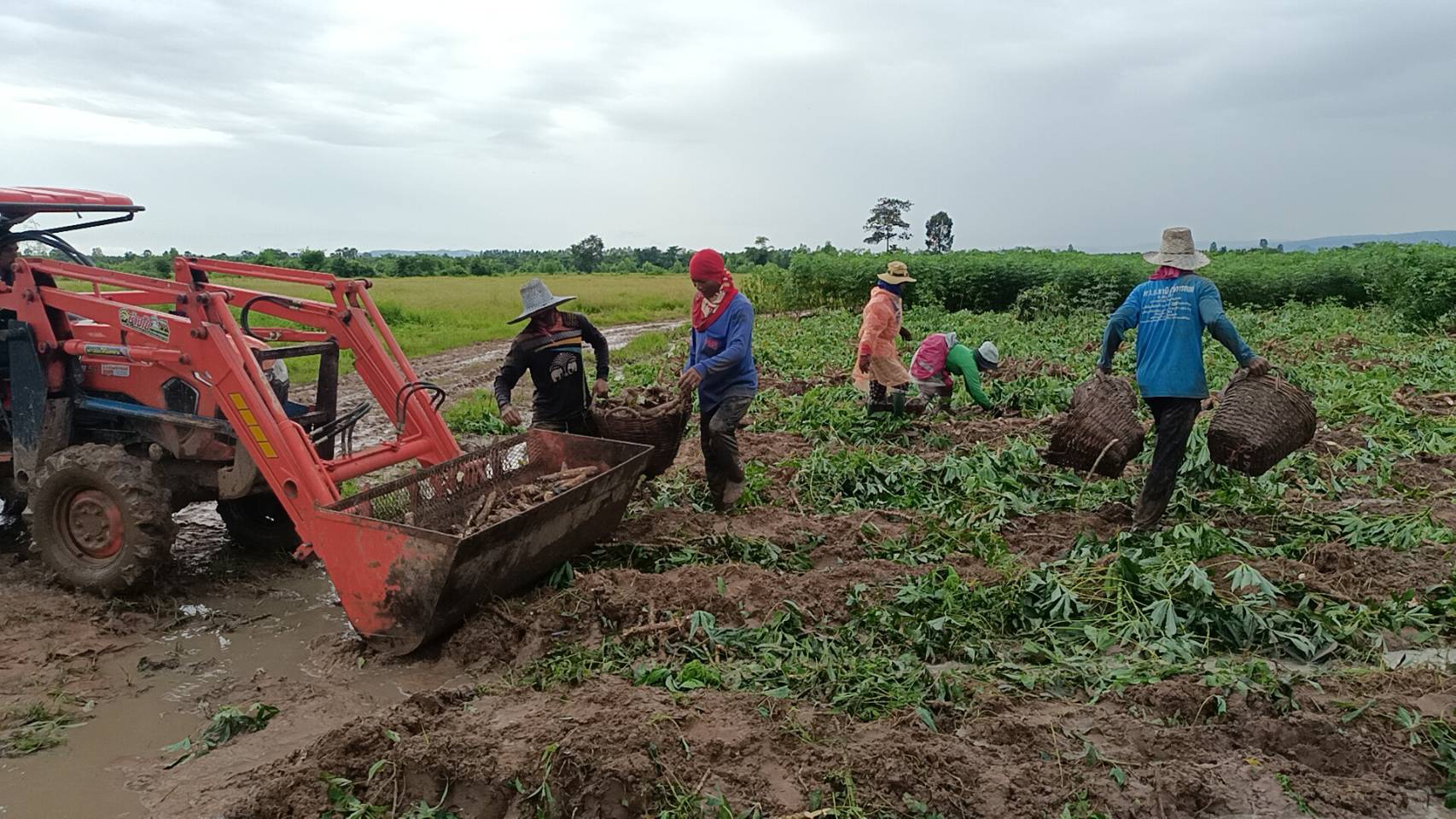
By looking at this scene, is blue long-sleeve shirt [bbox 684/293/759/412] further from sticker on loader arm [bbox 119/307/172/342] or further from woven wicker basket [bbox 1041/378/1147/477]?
sticker on loader arm [bbox 119/307/172/342]

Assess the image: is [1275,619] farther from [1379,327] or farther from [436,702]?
[1379,327]

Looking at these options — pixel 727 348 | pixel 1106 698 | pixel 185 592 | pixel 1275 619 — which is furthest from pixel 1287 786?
pixel 185 592

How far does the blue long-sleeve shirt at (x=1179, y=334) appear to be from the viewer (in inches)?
219

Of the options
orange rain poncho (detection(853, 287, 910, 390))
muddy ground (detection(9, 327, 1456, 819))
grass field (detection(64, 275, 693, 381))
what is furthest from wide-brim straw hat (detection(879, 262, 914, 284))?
grass field (detection(64, 275, 693, 381))

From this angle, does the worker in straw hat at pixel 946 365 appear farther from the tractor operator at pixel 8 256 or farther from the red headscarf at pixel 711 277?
the tractor operator at pixel 8 256

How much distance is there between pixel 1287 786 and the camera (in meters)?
3.36

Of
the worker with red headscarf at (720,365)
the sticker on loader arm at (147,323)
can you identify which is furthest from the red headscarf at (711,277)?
the sticker on loader arm at (147,323)

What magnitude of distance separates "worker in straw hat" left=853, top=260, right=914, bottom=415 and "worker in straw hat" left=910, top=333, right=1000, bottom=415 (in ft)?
1.00

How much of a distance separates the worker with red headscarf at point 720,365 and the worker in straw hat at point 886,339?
2.66 meters

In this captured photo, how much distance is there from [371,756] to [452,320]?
19606 mm

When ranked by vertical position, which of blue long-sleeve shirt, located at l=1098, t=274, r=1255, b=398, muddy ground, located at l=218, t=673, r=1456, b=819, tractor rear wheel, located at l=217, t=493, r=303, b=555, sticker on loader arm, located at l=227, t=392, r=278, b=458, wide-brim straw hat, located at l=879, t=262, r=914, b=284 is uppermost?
wide-brim straw hat, located at l=879, t=262, r=914, b=284

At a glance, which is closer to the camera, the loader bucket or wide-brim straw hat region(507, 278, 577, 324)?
the loader bucket

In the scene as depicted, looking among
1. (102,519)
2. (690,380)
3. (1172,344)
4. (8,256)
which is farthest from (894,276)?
(8,256)

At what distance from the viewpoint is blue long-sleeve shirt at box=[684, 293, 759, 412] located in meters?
6.01
